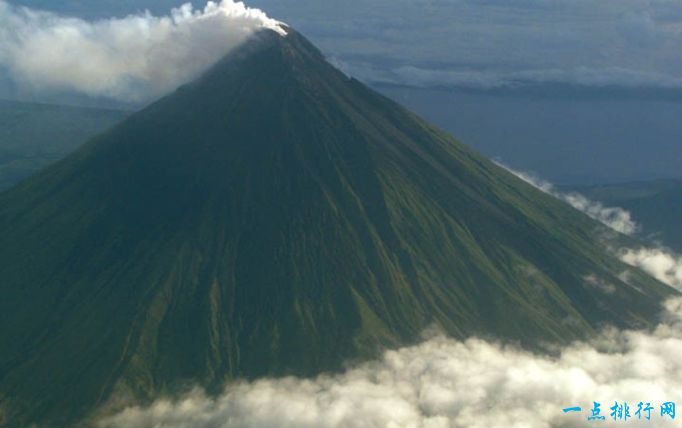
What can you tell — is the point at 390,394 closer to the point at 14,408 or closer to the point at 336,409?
the point at 336,409

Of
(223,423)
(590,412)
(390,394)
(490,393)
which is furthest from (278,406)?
(590,412)

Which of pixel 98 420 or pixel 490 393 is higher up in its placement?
pixel 490 393

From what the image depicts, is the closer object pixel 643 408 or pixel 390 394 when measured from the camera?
pixel 643 408

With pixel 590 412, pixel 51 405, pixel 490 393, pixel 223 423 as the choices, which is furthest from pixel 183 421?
pixel 590 412

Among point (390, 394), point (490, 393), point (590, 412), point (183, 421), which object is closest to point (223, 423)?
point (183, 421)

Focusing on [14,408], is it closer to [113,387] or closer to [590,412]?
[113,387]

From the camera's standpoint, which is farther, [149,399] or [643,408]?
[149,399]

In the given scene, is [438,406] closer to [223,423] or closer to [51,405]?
[223,423]
